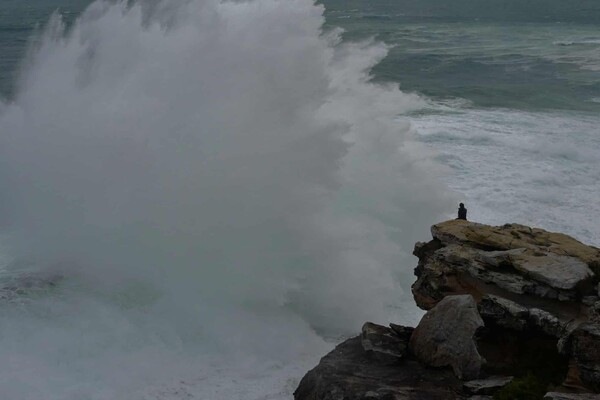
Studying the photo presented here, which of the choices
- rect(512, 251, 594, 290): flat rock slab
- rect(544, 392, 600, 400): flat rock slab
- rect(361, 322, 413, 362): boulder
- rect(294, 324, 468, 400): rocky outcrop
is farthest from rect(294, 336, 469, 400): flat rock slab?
rect(512, 251, 594, 290): flat rock slab

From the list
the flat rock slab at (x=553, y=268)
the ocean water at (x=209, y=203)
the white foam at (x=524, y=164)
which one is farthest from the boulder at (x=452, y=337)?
the white foam at (x=524, y=164)

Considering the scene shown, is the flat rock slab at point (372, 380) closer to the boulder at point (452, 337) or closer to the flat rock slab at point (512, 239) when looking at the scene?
the boulder at point (452, 337)

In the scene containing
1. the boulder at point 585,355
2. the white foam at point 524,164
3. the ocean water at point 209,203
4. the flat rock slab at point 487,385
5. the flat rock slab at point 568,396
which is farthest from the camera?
the white foam at point 524,164

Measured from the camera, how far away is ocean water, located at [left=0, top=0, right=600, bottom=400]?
17.5 m

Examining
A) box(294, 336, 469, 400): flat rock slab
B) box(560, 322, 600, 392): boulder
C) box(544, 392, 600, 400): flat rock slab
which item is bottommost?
box(294, 336, 469, 400): flat rock slab

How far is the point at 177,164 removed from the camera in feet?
73.8

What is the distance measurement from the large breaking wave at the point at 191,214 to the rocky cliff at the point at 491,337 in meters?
2.74

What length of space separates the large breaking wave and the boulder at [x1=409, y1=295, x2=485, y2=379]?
11.9ft

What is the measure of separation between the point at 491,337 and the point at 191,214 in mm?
11144

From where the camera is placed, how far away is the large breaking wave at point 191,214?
56.8ft

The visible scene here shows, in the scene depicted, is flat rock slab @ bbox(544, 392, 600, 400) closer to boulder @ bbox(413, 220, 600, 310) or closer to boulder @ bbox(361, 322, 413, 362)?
boulder @ bbox(413, 220, 600, 310)

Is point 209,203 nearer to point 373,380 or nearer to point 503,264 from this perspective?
point 373,380

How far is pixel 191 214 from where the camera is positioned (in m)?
21.9

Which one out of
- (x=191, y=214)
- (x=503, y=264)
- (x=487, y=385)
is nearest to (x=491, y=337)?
(x=487, y=385)
